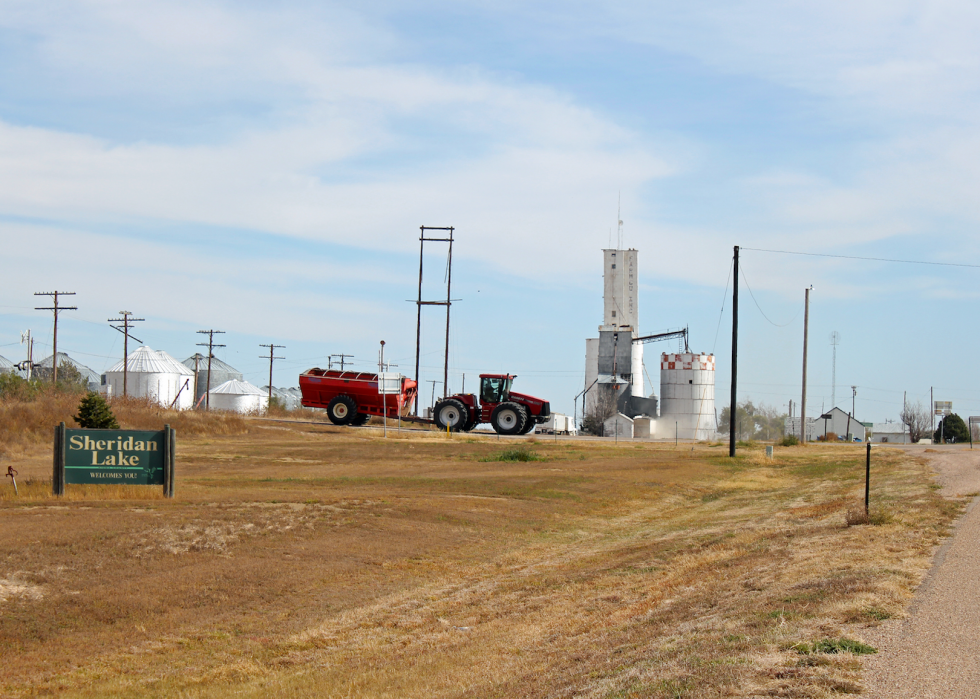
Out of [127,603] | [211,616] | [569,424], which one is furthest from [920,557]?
[569,424]

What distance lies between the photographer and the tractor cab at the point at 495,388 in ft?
167

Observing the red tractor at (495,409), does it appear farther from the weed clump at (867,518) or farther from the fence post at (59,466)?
the weed clump at (867,518)

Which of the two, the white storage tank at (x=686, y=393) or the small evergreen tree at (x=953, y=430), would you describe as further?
the small evergreen tree at (x=953, y=430)

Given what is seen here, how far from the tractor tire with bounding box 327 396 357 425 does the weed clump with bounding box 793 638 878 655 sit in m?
44.8

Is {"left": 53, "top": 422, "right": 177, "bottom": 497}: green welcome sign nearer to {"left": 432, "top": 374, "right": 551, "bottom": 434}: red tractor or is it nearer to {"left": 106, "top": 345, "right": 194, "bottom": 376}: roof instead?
{"left": 432, "top": 374, "right": 551, "bottom": 434}: red tractor

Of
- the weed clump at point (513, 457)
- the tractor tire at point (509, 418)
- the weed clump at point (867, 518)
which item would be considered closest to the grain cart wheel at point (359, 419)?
the tractor tire at point (509, 418)

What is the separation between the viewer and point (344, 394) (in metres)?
51.4

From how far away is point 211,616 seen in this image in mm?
11820

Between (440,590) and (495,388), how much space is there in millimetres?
37540

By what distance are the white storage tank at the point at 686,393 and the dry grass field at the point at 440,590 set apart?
50978mm

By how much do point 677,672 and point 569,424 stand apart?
64.3 metres

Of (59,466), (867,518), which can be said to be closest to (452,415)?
(59,466)

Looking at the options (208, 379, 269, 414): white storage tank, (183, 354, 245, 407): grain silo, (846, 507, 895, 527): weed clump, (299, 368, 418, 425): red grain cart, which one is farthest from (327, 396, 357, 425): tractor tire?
(183, 354, 245, 407): grain silo

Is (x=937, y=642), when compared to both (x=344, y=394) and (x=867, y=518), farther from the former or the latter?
(x=344, y=394)
